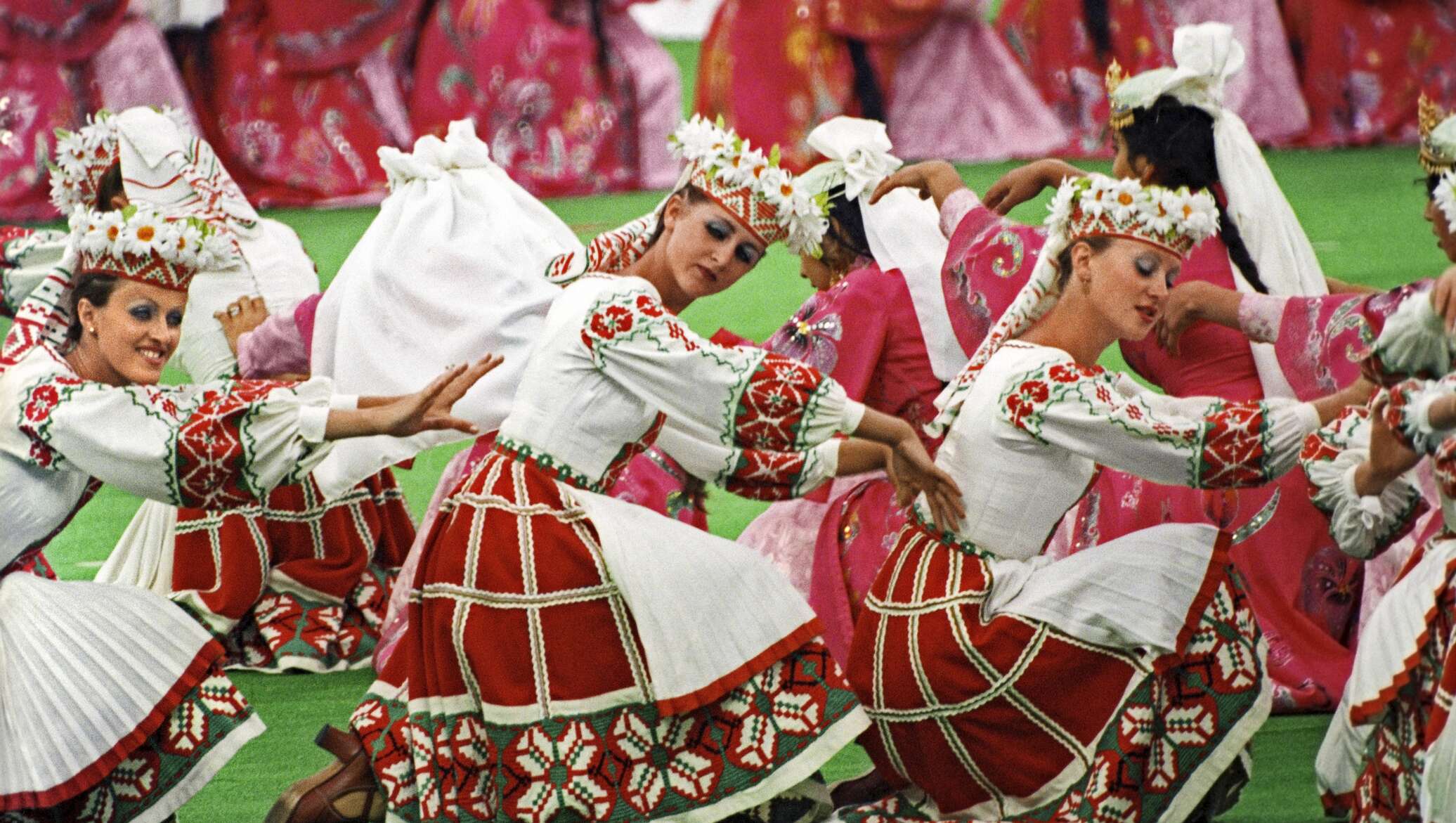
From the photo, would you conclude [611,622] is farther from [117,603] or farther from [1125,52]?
[1125,52]

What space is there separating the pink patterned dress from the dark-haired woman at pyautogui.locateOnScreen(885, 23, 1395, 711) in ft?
17.4

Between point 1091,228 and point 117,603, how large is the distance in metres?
1.69

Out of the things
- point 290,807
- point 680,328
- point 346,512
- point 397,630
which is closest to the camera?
point 680,328

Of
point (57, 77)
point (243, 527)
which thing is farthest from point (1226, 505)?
point (57, 77)

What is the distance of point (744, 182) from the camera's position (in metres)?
3.40

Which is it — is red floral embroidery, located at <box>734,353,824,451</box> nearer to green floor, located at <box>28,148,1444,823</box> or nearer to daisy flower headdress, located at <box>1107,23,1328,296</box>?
green floor, located at <box>28,148,1444,823</box>

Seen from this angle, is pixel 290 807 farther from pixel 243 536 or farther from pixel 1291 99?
pixel 1291 99

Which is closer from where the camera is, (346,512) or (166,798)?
(166,798)

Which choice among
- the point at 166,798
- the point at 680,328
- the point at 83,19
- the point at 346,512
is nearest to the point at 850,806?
the point at 680,328

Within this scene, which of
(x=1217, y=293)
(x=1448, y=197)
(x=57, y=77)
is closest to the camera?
(x=1448, y=197)

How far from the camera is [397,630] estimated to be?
14.4ft

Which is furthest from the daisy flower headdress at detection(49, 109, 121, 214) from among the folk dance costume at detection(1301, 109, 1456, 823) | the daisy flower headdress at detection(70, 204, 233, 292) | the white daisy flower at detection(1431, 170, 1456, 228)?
the white daisy flower at detection(1431, 170, 1456, 228)

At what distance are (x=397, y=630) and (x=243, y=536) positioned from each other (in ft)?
1.47

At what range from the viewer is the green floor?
3.71 m
